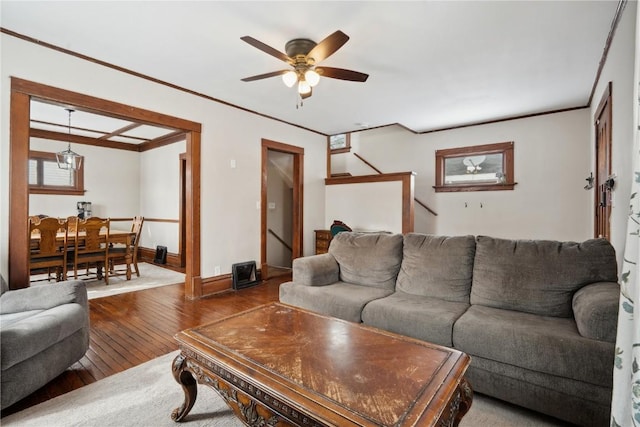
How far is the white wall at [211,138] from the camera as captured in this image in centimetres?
251

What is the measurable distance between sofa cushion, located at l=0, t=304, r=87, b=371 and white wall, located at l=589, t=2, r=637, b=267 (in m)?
3.67

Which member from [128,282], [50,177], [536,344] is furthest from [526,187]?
[50,177]

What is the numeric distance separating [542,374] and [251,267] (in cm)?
361

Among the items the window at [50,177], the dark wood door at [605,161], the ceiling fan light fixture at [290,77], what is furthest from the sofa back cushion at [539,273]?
the window at [50,177]

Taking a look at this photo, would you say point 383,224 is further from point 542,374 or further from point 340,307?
point 542,374

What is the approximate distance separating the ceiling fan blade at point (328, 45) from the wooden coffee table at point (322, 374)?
6.32 ft

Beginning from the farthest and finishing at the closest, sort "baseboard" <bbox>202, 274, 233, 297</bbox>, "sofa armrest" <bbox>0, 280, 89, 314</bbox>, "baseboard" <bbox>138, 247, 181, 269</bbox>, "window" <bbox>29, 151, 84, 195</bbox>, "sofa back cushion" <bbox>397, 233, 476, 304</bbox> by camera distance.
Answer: "baseboard" <bbox>138, 247, 181, 269</bbox> < "window" <bbox>29, 151, 84, 195</bbox> < "baseboard" <bbox>202, 274, 233, 297</bbox> < "sofa back cushion" <bbox>397, 233, 476, 304</bbox> < "sofa armrest" <bbox>0, 280, 89, 314</bbox>

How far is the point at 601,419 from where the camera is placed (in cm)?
142

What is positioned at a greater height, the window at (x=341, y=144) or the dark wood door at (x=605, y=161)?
the window at (x=341, y=144)

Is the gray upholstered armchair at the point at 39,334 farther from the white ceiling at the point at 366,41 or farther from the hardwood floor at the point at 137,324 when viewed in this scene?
the white ceiling at the point at 366,41

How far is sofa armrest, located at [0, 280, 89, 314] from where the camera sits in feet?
6.61

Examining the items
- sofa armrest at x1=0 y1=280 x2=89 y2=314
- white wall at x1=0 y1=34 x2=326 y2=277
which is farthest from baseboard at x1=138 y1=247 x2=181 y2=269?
sofa armrest at x1=0 y1=280 x2=89 y2=314

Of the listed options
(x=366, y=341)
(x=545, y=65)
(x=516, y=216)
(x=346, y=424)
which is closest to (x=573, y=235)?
(x=516, y=216)

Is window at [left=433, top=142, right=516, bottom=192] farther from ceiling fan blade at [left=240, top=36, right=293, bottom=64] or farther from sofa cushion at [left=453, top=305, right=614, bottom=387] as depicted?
ceiling fan blade at [left=240, top=36, right=293, bottom=64]
